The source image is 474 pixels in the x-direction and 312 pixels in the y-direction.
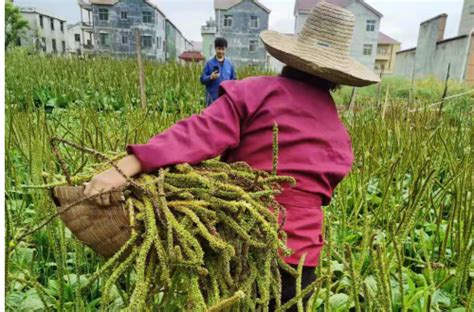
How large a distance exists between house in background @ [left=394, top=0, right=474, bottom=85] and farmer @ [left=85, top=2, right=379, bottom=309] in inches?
706

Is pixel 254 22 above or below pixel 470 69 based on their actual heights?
above

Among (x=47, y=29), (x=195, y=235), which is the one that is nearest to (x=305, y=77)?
(x=195, y=235)

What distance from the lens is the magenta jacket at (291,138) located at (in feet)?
3.47

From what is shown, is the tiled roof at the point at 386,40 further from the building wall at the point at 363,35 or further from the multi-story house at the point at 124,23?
the multi-story house at the point at 124,23

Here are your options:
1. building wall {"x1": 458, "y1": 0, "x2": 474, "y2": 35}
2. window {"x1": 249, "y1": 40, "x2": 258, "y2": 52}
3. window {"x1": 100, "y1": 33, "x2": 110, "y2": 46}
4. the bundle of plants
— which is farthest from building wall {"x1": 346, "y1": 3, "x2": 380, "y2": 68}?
the bundle of plants

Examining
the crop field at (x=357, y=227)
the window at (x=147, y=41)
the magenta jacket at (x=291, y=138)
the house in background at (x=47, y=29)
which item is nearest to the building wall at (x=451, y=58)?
the crop field at (x=357, y=227)

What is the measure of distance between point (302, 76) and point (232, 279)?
1.86ft

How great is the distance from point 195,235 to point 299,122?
43cm

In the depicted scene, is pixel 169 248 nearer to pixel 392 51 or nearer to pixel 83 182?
pixel 83 182

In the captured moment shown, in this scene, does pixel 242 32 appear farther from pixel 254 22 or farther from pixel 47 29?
pixel 47 29

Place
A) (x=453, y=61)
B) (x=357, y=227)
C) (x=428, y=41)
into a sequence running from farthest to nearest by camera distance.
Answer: (x=428, y=41)
(x=453, y=61)
(x=357, y=227)

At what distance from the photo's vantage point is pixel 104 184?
848 millimetres

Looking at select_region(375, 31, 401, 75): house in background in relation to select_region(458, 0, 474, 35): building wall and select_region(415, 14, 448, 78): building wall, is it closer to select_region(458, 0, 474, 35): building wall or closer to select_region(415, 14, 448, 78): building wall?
select_region(458, 0, 474, 35): building wall

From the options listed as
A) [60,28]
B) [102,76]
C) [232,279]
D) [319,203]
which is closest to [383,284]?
[232,279]
